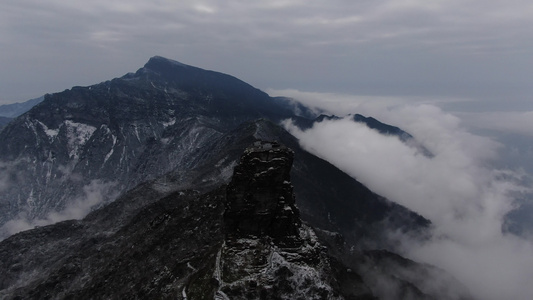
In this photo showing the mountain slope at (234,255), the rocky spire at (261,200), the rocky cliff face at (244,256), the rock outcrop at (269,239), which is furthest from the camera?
the rocky spire at (261,200)

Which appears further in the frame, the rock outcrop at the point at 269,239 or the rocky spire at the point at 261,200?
the rocky spire at the point at 261,200

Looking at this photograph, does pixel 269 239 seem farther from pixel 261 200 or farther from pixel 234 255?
pixel 261 200

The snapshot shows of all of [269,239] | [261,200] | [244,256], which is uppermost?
[261,200]

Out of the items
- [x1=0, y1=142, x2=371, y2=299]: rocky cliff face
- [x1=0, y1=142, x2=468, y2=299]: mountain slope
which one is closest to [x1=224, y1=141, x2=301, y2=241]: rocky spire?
[x1=0, y1=142, x2=371, y2=299]: rocky cliff face

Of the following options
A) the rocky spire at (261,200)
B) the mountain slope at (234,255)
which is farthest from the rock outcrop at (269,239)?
the mountain slope at (234,255)

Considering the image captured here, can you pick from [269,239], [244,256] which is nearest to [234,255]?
[244,256]

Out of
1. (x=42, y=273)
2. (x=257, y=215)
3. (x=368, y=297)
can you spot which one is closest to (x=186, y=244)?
(x=257, y=215)

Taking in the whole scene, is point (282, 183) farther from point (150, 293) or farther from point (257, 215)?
point (150, 293)

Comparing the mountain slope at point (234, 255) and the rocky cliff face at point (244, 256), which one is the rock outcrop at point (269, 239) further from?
the mountain slope at point (234, 255)
